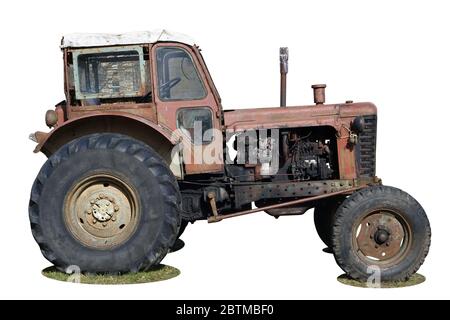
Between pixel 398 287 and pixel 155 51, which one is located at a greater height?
pixel 155 51

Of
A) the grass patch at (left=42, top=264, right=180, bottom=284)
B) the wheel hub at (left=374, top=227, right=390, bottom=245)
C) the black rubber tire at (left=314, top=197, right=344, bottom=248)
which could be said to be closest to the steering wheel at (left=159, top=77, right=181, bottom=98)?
the grass patch at (left=42, top=264, right=180, bottom=284)

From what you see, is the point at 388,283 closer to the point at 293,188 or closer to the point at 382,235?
the point at 382,235

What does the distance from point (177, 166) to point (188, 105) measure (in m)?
0.73

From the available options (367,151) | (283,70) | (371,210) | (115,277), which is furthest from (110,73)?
(371,210)

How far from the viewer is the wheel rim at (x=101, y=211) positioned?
29.7ft

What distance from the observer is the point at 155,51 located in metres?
9.37

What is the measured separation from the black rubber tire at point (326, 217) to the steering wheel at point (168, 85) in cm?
243

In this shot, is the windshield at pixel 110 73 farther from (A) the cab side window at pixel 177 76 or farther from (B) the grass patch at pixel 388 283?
(B) the grass patch at pixel 388 283

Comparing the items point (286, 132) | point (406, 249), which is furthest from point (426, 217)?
point (286, 132)

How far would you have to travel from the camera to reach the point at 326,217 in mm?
10336

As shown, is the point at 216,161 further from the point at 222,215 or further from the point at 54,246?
the point at 54,246

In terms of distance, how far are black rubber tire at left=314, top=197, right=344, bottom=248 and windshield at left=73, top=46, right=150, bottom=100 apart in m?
2.71

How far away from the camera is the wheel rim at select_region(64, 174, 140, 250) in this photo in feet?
29.7

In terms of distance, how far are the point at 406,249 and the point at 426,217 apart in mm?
435
